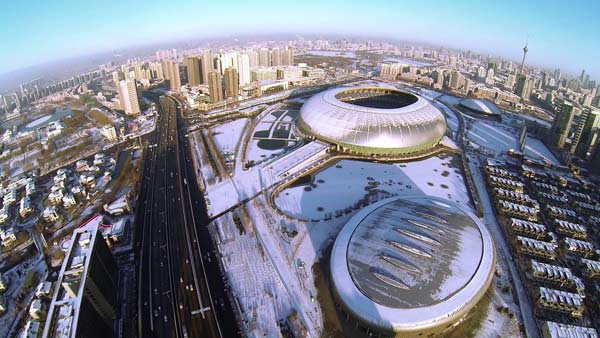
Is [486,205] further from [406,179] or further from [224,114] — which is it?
[224,114]

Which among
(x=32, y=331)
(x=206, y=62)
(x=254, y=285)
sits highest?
(x=206, y=62)

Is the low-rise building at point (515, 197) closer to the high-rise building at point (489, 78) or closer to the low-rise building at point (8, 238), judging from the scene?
the low-rise building at point (8, 238)

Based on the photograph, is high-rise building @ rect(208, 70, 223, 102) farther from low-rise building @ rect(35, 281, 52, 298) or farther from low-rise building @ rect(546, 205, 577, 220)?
low-rise building @ rect(546, 205, 577, 220)

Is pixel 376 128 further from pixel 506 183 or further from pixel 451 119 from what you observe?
pixel 451 119

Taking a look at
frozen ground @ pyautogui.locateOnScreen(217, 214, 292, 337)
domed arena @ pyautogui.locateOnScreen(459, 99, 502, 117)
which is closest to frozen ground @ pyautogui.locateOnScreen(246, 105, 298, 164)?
frozen ground @ pyautogui.locateOnScreen(217, 214, 292, 337)

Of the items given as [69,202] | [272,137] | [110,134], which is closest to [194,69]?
[110,134]

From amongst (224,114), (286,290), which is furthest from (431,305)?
(224,114)
